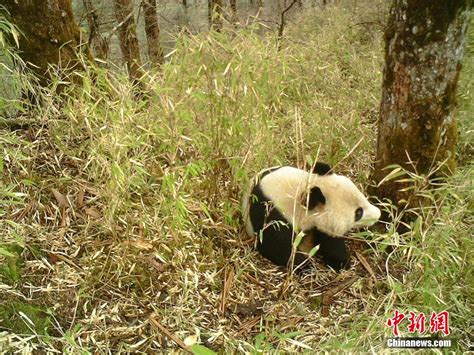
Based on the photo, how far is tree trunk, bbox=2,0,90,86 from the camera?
2842mm

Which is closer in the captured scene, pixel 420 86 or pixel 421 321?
pixel 421 321

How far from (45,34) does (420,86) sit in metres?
2.41

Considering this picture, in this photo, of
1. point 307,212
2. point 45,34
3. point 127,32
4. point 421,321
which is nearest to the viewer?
point 421,321

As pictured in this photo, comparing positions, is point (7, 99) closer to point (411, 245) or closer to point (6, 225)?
point (6, 225)

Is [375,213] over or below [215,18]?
below

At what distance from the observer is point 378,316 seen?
2158 mm

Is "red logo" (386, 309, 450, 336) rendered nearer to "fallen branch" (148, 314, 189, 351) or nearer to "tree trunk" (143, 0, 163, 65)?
"fallen branch" (148, 314, 189, 351)

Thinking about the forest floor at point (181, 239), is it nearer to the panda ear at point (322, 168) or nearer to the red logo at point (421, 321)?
the red logo at point (421, 321)

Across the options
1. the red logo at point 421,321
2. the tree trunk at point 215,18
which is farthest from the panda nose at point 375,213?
the tree trunk at point 215,18

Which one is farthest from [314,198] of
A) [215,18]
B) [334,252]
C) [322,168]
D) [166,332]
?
[215,18]

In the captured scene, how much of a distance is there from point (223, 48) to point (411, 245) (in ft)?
5.70

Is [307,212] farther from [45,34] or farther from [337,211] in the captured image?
[45,34]

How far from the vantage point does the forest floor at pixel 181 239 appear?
2.12 m

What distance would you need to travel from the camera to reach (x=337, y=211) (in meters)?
2.70
